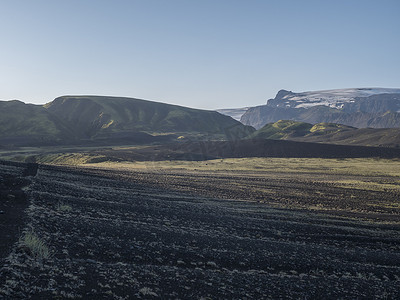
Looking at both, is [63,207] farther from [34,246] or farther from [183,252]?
[34,246]

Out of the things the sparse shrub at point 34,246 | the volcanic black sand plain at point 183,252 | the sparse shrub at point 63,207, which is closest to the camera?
the volcanic black sand plain at point 183,252

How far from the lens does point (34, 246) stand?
1060 centimetres

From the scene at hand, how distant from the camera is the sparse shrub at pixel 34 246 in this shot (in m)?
10.2

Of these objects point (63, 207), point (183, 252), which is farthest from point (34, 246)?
point (63, 207)

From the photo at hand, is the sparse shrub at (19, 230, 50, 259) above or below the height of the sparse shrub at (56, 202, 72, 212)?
above

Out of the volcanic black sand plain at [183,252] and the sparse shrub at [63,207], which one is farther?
the sparse shrub at [63,207]

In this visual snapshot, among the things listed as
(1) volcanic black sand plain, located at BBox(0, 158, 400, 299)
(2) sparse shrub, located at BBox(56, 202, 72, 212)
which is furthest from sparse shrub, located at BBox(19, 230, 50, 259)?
(2) sparse shrub, located at BBox(56, 202, 72, 212)

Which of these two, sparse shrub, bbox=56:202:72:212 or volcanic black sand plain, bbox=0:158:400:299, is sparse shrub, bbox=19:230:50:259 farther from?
sparse shrub, bbox=56:202:72:212

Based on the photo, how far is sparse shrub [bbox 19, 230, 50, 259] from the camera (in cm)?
1022

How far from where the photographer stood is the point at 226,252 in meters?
16.3

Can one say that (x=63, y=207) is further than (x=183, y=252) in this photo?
Yes

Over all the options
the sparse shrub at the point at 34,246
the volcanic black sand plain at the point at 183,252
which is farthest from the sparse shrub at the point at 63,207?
the sparse shrub at the point at 34,246

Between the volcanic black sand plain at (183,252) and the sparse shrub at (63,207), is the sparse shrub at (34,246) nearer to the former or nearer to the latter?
the volcanic black sand plain at (183,252)

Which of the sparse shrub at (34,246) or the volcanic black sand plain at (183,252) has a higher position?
the sparse shrub at (34,246)
